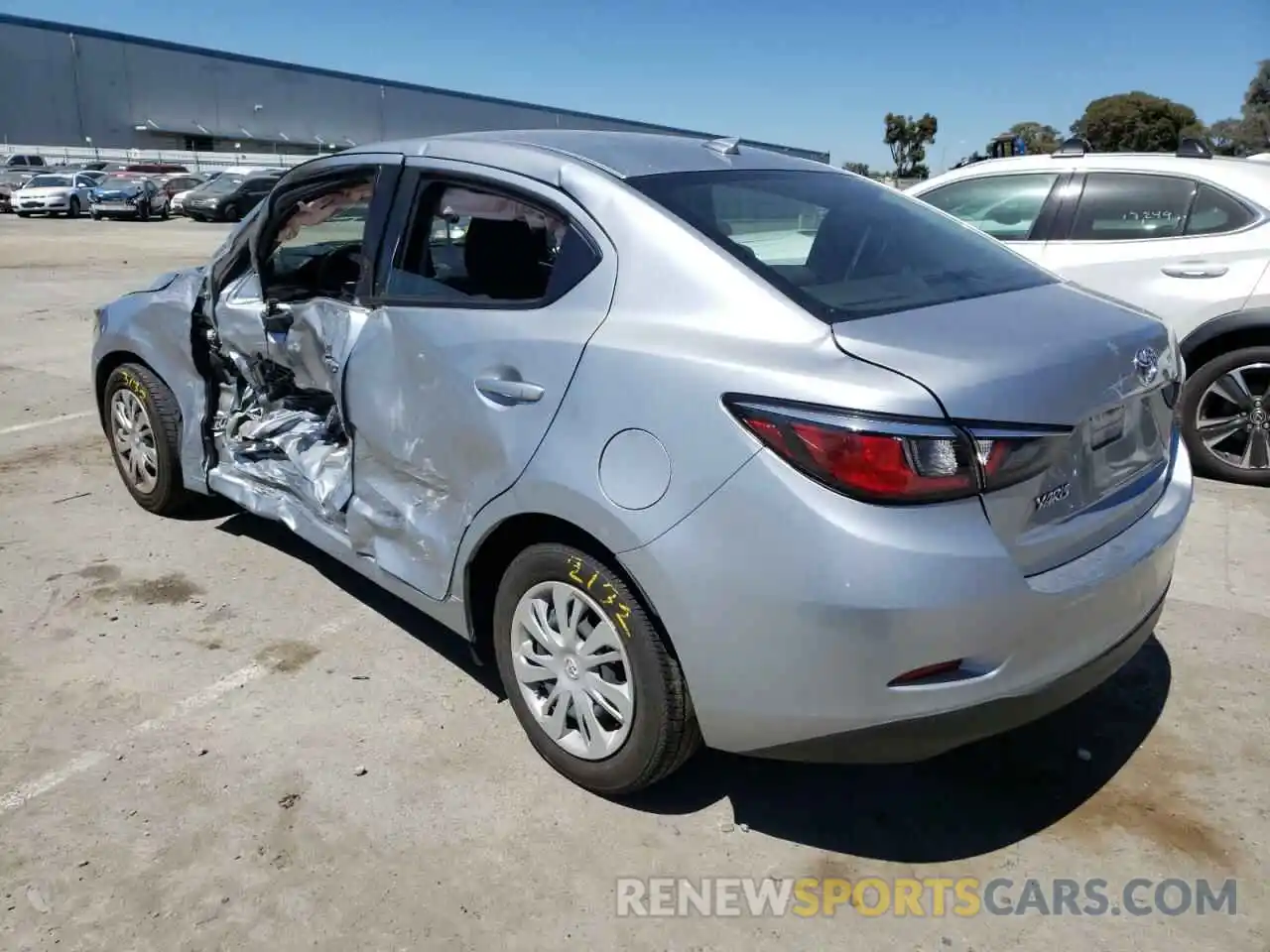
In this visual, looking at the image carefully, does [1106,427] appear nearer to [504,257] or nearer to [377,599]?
[504,257]

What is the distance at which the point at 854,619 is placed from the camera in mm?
2078

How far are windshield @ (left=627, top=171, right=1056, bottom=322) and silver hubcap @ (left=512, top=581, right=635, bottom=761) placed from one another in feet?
3.27

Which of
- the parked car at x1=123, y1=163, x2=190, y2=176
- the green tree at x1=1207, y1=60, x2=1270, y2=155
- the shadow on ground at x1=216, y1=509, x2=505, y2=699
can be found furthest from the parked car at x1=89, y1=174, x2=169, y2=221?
the green tree at x1=1207, y1=60, x2=1270, y2=155

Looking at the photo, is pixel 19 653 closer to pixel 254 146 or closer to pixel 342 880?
pixel 342 880

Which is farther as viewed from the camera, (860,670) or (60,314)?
(60,314)

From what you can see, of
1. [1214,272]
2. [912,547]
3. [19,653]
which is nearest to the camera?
[912,547]

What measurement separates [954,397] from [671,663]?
93 centimetres

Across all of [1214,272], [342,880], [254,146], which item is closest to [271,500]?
[342,880]

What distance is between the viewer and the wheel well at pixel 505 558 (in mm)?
2461

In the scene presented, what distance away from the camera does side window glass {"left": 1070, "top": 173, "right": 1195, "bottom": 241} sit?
560cm

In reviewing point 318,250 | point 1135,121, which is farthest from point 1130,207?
point 1135,121

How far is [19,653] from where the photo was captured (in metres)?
3.55

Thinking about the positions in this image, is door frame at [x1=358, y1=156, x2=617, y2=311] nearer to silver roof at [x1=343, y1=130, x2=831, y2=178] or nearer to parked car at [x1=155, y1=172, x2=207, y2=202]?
silver roof at [x1=343, y1=130, x2=831, y2=178]

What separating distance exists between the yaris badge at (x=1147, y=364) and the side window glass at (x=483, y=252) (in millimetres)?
1424
